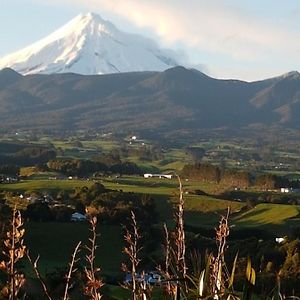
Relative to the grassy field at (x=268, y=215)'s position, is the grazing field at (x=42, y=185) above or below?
above

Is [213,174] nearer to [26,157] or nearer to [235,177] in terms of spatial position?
[235,177]

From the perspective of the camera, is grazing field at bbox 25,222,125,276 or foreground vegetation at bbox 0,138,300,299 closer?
foreground vegetation at bbox 0,138,300,299

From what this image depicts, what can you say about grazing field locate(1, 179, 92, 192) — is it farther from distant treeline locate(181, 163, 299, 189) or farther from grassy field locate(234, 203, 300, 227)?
distant treeline locate(181, 163, 299, 189)

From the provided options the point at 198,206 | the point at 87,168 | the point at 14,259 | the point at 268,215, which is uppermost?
the point at 14,259

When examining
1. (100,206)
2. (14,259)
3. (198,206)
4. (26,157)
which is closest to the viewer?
(14,259)

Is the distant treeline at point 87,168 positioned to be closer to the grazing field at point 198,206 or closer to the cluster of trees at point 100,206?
the grazing field at point 198,206

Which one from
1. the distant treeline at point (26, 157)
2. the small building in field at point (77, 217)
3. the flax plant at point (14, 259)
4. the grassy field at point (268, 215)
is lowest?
the grassy field at point (268, 215)

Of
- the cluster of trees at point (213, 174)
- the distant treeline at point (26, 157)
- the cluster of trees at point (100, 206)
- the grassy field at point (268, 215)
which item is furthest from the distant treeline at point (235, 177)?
the cluster of trees at point (100, 206)

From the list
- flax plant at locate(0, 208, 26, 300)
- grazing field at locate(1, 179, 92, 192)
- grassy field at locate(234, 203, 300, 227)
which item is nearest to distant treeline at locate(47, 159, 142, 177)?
grazing field at locate(1, 179, 92, 192)

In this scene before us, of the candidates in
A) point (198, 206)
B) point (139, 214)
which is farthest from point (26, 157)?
point (139, 214)
